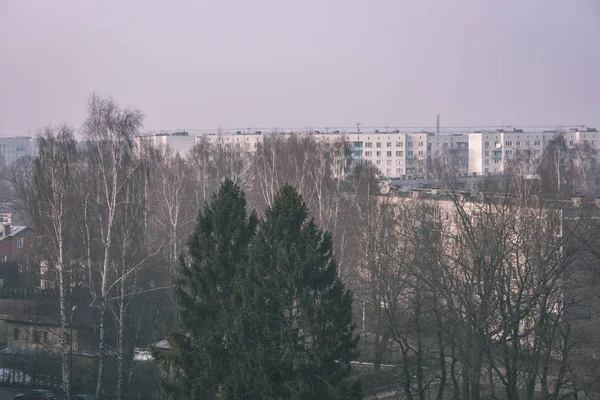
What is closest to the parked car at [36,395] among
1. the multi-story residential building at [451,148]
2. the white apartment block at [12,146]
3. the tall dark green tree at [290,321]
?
the tall dark green tree at [290,321]

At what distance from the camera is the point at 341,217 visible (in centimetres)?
1848

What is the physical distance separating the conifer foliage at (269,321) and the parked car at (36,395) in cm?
537

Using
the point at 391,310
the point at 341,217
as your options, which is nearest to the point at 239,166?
the point at 341,217

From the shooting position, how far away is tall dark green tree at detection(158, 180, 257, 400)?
8.05 metres

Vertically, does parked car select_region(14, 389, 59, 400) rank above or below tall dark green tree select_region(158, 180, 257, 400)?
below

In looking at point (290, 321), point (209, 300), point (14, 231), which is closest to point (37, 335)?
point (209, 300)

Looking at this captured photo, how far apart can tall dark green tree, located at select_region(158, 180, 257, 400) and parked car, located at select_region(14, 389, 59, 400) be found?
529cm

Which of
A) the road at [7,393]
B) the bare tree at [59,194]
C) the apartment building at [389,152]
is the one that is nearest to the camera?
the bare tree at [59,194]

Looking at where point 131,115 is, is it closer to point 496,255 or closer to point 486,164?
point 496,255

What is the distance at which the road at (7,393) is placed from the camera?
13192 mm

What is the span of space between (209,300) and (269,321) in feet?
3.18

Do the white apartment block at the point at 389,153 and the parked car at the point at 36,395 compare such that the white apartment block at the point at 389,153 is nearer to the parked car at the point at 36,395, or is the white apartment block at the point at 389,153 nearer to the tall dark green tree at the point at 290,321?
the parked car at the point at 36,395

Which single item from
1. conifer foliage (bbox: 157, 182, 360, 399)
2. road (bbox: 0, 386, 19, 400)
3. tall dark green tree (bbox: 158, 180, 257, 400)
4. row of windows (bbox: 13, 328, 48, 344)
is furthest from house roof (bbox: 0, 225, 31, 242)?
conifer foliage (bbox: 157, 182, 360, 399)

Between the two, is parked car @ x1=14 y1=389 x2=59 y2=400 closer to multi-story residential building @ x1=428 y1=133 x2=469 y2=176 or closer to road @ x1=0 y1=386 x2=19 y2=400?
road @ x1=0 y1=386 x2=19 y2=400
